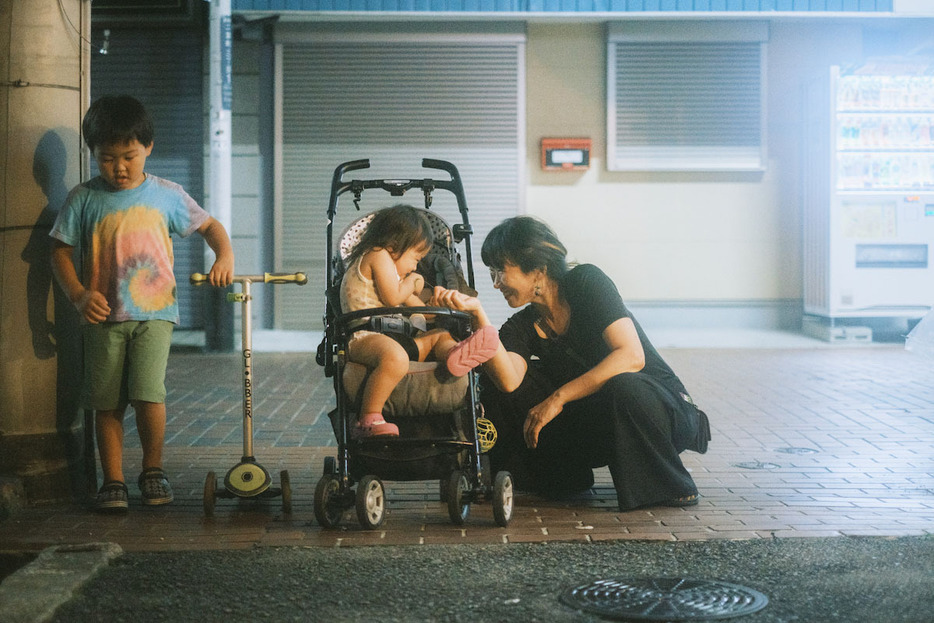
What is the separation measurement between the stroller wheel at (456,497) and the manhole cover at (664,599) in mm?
902

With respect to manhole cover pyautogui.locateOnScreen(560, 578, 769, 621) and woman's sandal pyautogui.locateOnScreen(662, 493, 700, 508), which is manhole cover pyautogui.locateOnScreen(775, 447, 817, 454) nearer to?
woman's sandal pyautogui.locateOnScreen(662, 493, 700, 508)

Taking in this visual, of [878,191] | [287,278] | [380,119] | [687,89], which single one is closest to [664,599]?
[287,278]

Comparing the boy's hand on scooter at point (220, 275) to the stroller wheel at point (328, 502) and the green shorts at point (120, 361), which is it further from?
the stroller wheel at point (328, 502)

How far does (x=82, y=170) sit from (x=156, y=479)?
1561mm

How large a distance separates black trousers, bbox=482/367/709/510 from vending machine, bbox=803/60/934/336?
25.2 ft

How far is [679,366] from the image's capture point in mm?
10266

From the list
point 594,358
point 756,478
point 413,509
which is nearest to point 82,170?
point 413,509

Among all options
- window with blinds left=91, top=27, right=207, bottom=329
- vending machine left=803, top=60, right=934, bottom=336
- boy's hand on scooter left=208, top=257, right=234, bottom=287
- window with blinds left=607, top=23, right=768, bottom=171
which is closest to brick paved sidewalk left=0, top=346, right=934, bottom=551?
boy's hand on scooter left=208, top=257, right=234, bottom=287

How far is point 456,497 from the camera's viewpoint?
4.48 metres

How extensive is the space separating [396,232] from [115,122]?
4.26ft

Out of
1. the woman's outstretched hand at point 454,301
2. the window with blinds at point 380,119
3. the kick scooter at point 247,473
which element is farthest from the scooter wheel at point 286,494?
the window with blinds at point 380,119

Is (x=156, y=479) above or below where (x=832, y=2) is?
below

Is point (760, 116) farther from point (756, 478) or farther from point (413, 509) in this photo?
point (413, 509)

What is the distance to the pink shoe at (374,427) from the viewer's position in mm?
4465
